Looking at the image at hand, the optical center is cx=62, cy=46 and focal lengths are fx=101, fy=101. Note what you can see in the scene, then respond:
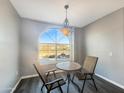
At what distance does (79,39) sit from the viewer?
204 inches

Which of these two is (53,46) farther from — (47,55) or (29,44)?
(29,44)

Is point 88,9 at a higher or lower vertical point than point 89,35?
higher

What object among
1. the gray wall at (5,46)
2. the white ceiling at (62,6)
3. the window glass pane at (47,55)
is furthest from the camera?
the window glass pane at (47,55)

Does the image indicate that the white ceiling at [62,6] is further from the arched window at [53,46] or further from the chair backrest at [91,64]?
the chair backrest at [91,64]

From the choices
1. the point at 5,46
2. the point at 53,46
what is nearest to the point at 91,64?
the point at 53,46

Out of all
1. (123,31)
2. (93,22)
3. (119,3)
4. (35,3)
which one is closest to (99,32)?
(93,22)

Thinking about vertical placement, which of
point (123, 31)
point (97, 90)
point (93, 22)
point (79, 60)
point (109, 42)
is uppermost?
point (93, 22)

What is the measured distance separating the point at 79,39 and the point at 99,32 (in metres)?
1.31

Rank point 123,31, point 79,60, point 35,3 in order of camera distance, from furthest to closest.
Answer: point 79,60, point 123,31, point 35,3

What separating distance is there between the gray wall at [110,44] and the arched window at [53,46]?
1261mm

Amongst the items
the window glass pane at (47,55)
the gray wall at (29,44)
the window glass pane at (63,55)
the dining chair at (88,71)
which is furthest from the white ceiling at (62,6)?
the window glass pane at (63,55)

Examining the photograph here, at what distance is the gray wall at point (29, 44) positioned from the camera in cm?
391

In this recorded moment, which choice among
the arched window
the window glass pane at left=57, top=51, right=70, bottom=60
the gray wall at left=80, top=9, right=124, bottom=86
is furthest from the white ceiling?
the window glass pane at left=57, top=51, right=70, bottom=60

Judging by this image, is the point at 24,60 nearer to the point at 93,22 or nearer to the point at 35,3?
the point at 35,3
